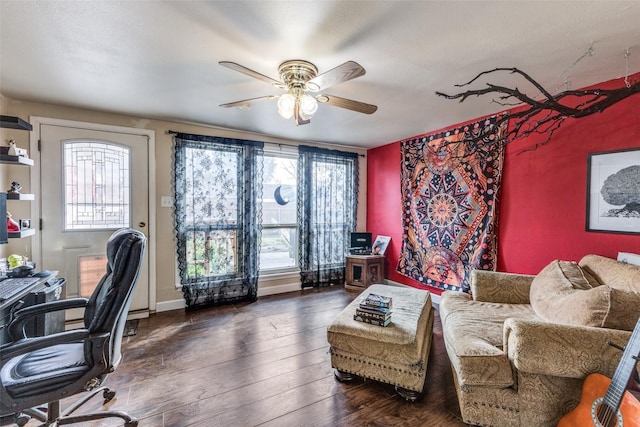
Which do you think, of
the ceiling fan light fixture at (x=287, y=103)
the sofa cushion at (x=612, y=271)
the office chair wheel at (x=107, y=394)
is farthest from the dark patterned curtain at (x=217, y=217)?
the sofa cushion at (x=612, y=271)

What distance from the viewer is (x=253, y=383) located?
1958 millimetres

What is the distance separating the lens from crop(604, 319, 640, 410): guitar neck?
1.17 meters

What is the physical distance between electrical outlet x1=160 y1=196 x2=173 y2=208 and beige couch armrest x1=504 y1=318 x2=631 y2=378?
350 cm

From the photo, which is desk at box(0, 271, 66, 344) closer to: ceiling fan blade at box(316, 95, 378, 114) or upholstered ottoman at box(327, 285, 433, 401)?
upholstered ottoman at box(327, 285, 433, 401)

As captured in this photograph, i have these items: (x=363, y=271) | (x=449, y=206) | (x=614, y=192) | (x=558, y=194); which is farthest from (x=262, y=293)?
(x=614, y=192)

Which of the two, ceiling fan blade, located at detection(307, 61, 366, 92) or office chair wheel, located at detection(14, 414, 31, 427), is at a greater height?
ceiling fan blade, located at detection(307, 61, 366, 92)

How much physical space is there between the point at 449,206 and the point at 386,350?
2.13 m

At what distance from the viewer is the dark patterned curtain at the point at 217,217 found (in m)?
3.35

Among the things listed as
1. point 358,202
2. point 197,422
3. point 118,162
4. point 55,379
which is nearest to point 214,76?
point 118,162

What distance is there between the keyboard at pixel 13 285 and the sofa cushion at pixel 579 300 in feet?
10.9

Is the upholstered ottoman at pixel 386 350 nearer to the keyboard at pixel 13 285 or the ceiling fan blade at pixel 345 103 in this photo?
the ceiling fan blade at pixel 345 103

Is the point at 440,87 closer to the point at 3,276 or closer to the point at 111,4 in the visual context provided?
the point at 111,4

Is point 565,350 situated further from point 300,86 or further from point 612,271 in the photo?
point 300,86

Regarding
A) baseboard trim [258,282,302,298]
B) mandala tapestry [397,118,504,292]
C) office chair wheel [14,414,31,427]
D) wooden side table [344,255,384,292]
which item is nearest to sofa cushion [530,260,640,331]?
mandala tapestry [397,118,504,292]
